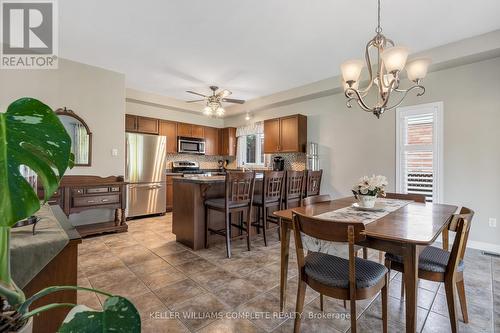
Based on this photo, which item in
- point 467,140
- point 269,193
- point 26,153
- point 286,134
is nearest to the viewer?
point 26,153

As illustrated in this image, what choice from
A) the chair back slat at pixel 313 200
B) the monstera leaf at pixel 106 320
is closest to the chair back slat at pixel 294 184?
the chair back slat at pixel 313 200

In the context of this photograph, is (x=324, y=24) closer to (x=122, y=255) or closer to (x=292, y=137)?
(x=292, y=137)

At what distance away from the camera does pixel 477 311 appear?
5.91 ft

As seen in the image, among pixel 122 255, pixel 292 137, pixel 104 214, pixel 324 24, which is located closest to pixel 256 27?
pixel 324 24

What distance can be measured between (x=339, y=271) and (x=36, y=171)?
1.50m

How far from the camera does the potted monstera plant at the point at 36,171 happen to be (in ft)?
1.72

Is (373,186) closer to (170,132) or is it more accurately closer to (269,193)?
(269,193)

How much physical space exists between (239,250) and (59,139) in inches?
108

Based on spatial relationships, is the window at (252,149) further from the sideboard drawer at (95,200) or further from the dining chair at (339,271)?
the dining chair at (339,271)

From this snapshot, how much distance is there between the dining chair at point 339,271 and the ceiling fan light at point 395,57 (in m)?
1.38

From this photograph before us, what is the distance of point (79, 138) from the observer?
3.68 metres

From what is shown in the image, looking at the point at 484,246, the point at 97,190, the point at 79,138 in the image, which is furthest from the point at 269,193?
the point at 79,138

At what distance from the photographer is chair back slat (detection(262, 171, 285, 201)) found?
3.20 m

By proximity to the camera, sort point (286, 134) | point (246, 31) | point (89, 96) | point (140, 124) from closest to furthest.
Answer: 1. point (246, 31)
2. point (89, 96)
3. point (286, 134)
4. point (140, 124)
